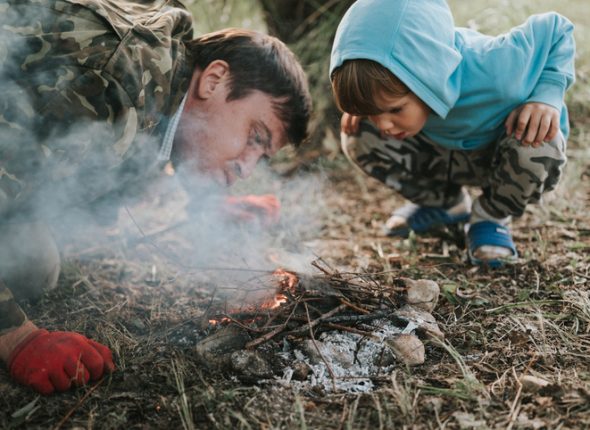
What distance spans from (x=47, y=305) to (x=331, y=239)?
1476 millimetres

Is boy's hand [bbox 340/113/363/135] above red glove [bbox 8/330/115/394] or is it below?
above

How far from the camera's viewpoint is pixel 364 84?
2.22 metres

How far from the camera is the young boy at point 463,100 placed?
219 centimetres

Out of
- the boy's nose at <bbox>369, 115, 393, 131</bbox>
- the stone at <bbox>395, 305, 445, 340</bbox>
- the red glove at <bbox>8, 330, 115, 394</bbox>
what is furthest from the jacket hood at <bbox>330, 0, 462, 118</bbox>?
the red glove at <bbox>8, 330, 115, 394</bbox>

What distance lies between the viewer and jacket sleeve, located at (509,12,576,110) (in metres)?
2.40

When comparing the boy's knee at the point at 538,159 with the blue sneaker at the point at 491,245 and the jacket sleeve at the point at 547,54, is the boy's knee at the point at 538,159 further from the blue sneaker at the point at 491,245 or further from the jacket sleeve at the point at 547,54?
the blue sneaker at the point at 491,245

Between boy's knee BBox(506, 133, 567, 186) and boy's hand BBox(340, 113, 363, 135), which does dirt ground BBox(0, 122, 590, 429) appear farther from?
boy's hand BBox(340, 113, 363, 135)

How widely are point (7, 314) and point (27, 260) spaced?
0.59 meters

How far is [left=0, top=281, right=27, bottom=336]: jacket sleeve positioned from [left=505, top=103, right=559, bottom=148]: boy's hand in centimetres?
205

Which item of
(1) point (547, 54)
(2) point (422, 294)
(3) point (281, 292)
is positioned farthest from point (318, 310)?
(1) point (547, 54)

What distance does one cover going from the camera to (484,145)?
2738mm

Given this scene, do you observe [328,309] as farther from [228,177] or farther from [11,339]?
[11,339]

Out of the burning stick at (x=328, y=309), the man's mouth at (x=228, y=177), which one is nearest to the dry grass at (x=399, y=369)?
the burning stick at (x=328, y=309)

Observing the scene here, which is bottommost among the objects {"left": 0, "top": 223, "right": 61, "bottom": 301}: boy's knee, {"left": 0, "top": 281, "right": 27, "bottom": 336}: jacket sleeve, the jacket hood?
{"left": 0, "top": 223, "right": 61, "bottom": 301}: boy's knee
